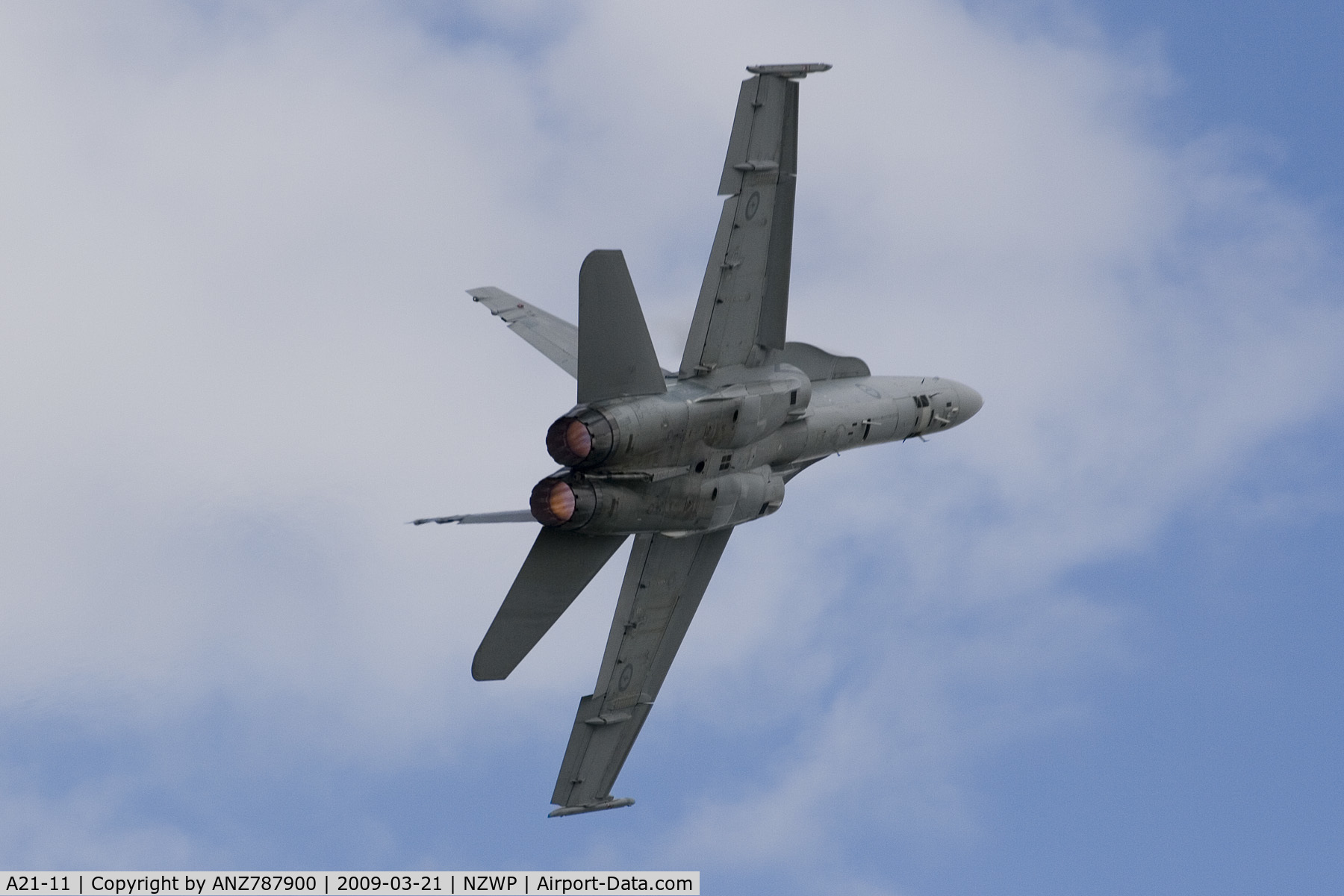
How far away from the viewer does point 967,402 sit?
1029 inches

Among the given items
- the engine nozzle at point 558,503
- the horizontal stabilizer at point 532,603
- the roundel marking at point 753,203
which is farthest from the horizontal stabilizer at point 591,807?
the roundel marking at point 753,203

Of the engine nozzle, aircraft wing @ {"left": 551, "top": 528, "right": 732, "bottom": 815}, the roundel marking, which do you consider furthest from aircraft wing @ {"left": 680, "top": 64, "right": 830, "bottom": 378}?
aircraft wing @ {"left": 551, "top": 528, "right": 732, "bottom": 815}

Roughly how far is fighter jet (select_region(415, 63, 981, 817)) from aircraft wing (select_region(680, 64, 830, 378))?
0.02 metres

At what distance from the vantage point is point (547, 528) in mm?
21219

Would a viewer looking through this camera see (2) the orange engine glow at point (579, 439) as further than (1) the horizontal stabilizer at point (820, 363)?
No

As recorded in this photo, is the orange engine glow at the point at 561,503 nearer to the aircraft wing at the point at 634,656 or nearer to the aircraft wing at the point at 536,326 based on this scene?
the aircraft wing at the point at 634,656

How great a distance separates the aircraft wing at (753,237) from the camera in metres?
21.5

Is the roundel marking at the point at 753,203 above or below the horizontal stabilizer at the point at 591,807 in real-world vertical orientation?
above

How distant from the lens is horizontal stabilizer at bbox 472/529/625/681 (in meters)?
21.2

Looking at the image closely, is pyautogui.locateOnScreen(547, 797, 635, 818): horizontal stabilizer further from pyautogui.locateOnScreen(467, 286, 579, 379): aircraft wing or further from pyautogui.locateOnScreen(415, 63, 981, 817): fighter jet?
pyautogui.locateOnScreen(467, 286, 579, 379): aircraft wing

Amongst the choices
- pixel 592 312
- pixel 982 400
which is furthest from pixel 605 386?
pixel 982 400

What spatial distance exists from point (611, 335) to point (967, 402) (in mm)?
7634

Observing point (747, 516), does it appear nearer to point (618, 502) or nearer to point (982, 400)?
point (618, 502)

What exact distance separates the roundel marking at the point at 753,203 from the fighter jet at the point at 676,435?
0.02 metres
